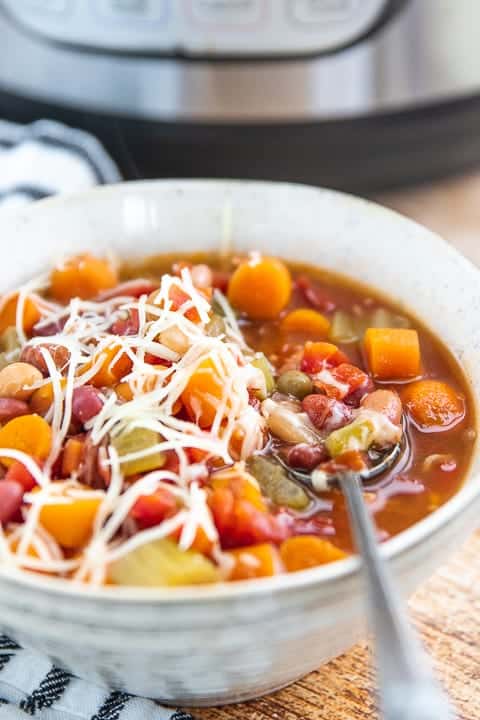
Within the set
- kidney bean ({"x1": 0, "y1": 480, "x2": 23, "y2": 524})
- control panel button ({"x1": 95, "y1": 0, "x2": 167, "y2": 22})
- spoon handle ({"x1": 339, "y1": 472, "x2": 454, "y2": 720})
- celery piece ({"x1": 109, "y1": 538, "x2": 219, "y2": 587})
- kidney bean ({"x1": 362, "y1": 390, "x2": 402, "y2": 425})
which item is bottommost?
spoon handle ({"x1": 339, "y1": 472, "x2": 454, "y2": 720})

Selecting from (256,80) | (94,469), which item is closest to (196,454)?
(94,469)

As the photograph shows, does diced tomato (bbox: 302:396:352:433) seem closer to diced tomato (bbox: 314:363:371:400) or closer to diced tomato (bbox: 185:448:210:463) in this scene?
diced tomato (bbox: 314:363:371:400)

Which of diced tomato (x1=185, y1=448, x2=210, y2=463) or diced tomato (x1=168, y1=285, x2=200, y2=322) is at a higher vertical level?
diced tomato (x1=168, y1=285, x2=200, y2=322)

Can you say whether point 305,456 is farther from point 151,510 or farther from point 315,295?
point 315,295

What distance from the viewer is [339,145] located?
2.20 m

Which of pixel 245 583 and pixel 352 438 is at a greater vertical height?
pixel 352 438

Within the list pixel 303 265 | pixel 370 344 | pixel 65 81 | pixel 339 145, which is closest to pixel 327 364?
pixel 370 344

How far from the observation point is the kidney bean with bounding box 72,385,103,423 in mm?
1309

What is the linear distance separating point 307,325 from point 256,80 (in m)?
0.69

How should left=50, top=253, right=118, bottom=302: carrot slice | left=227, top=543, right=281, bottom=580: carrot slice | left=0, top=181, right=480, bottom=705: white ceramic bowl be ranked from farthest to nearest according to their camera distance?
left=50, top=253, right=118, bottom=302: carrot slice → left=227, top=543, right=281, bottom=580: carrot slice → left=0, top=181, right=480, bottom=705: white ceramic bowl

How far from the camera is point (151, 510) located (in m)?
1.15

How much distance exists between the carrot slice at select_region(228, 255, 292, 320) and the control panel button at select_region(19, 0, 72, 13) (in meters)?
0.77

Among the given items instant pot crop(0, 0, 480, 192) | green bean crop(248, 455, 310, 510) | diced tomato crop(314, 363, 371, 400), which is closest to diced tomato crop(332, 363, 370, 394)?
diced tomato crop(314, 363, 371, 400)

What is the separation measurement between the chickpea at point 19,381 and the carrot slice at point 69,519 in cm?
30
